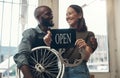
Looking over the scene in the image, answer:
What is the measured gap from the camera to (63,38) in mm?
1316

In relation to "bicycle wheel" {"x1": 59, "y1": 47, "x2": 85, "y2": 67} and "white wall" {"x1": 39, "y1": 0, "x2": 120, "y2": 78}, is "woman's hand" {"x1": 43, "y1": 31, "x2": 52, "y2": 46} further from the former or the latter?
"white wall" {"x1": 39, "y1": 0, "x2": 120, "y2": 78}

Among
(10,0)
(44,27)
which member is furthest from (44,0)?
(44,27)

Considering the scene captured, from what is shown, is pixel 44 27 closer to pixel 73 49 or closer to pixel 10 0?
pixel 73 49

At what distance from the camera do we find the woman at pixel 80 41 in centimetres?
147

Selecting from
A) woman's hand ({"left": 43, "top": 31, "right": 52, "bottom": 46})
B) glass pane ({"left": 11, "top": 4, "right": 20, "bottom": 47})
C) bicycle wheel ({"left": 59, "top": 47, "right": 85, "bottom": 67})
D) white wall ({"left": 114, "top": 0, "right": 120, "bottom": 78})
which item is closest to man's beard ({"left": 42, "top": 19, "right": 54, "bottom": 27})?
woman's hand ({"left": 43, "top": 31, "right": 52, "bottom": 46})

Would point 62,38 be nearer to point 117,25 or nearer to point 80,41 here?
point 80,41

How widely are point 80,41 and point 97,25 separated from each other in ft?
2.27

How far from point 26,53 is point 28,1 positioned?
76 centimetres

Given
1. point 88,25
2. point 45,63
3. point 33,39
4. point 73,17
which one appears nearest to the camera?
point 45,63

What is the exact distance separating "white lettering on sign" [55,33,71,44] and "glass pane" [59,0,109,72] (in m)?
0.64

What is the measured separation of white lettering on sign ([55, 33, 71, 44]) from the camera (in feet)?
4.32

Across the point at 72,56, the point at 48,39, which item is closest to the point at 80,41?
the point at 72,56

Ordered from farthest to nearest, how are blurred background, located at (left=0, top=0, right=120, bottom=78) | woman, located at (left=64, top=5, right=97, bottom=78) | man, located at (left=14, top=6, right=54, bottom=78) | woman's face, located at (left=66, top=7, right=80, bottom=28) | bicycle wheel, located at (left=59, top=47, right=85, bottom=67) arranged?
1. blurred background, located at (left=0, top=0, right=120, bottom=78)
2. woman's face, located at (left=66, top=7, right=80, bottom=28)
3. woman, located at (left=64, top=5, right=97, bottom=78)
4. bicycle wheel, located at (left=59, top=47, right=85, bottom=67)
5. man, located at (left=14, top=6, right=54, bottom=78)

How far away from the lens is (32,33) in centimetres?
139
